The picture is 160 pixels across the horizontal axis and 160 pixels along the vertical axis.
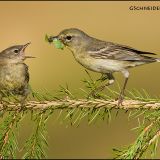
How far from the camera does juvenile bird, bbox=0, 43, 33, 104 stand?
7.44 meters

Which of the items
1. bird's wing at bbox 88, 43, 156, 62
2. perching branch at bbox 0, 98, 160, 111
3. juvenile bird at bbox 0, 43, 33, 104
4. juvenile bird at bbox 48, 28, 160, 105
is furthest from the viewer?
bird's wing at bbox 88, 43, 156, 62

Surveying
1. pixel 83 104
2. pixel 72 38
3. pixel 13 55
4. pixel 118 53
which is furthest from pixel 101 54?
pixel 83 104

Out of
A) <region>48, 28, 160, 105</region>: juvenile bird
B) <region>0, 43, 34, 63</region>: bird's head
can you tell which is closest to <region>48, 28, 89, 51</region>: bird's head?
<region>48, 28, 160, 105</region>: juvenile bird

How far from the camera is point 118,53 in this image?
8.37 metres

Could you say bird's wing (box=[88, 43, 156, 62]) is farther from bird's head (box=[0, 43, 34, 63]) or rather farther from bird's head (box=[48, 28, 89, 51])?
bird's head (box=[0, 43, 34, 63])

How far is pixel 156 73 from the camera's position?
21688 mm

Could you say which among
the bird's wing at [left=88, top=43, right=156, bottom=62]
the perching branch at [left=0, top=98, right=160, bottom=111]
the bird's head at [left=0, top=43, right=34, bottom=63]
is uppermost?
the perching branch at [left=0, top=98, right=160, bottom=111]

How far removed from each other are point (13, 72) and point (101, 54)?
1.32 metres

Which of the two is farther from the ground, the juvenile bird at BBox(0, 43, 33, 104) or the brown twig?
the brown twig

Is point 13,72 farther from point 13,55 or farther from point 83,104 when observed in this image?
point 83,104

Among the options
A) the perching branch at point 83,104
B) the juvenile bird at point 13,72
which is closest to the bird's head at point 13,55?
the juvenile bird at point 13,72

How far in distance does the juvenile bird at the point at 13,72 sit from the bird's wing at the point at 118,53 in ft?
3.42

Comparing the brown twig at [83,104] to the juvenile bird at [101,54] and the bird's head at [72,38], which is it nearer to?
the juvenile bird at [101,54]

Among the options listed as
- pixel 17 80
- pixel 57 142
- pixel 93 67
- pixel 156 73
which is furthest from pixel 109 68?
pixel 156 73
